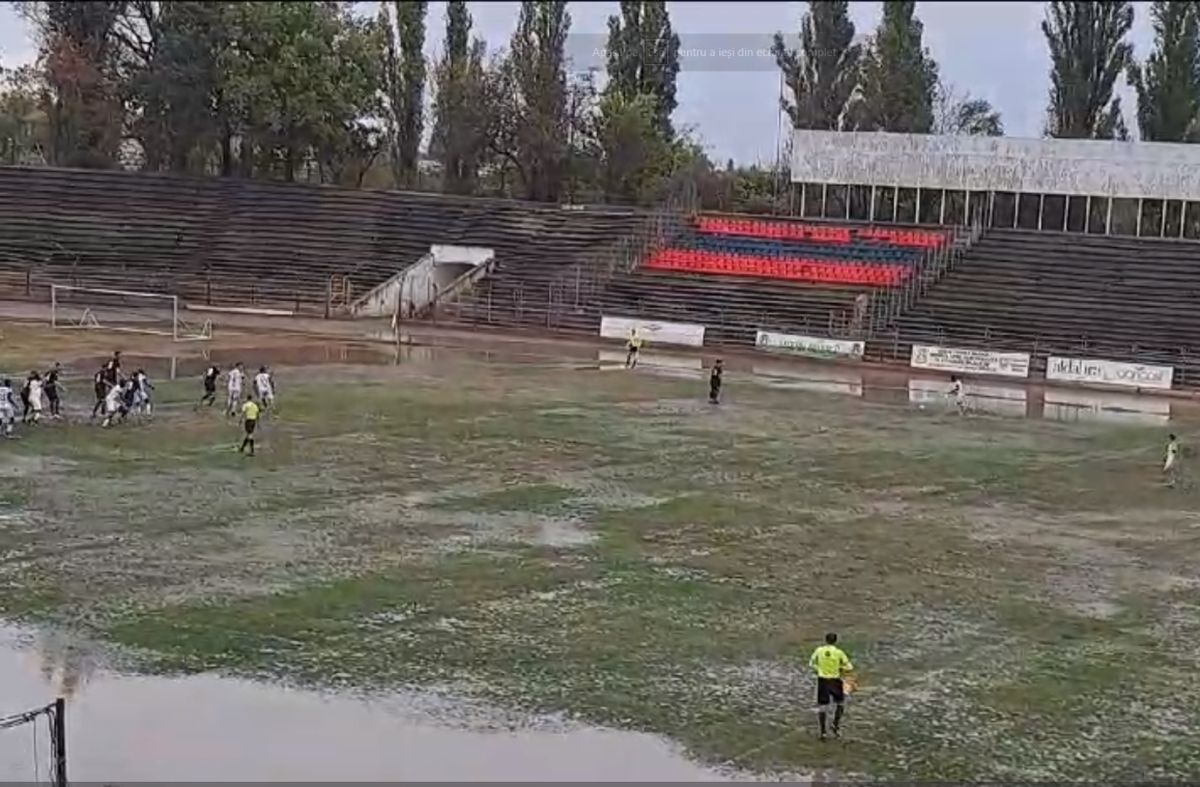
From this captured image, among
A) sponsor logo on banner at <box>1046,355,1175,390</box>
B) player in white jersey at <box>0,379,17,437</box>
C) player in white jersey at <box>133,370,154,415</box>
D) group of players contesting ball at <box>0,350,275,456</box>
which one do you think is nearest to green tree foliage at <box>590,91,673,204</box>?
sponsor logo on banner at <box>1046,355,1175,390</box>

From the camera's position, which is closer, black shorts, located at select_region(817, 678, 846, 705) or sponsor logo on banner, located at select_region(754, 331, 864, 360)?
black shorts, located at select_region(817, 678, 846, 705)

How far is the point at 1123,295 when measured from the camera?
5744cm

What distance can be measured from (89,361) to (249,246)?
24.2 metres

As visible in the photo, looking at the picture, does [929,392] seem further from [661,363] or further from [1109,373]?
[661,363]

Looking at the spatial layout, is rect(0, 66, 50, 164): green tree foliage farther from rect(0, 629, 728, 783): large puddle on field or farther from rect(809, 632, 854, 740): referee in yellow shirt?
rect(809, 632, 854, 740): referee in yellow shirt

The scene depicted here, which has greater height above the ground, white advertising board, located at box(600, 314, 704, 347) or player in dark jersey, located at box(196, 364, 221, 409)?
→ white advertising board, located at box(600, 314, 704, 347)

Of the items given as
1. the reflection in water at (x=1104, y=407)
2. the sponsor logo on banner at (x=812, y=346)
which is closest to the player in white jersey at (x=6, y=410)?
the reflection in water at (x=1104, y=407)

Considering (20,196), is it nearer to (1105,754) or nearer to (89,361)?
(89,361)

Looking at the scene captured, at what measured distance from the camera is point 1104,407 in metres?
46.2

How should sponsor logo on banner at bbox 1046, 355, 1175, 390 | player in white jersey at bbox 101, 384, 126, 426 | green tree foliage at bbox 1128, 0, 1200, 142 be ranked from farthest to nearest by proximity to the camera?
green tree foliage at bbox 1128, 0, 1200, 142 < sponsor logo on banner at bbox 1046, 355, 1175, 390 < player in white jersey at bbox 101, 384, 126, 426

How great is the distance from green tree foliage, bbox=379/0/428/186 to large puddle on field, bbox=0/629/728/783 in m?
64.1

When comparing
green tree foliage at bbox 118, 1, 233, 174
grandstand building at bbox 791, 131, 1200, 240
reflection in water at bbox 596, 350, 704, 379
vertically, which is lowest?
reflection in water at bbox 596, 350, 704, 379

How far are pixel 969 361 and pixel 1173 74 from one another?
79.4 ft

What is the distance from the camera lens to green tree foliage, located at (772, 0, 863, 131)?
77.1m
